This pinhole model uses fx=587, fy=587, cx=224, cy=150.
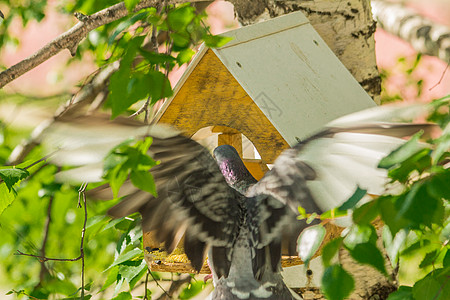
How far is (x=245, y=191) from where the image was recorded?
137 centimetres

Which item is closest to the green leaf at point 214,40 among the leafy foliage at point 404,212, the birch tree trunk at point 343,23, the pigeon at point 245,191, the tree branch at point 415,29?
the pigeon at point 245,191

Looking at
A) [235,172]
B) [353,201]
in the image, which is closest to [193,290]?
[235,172]

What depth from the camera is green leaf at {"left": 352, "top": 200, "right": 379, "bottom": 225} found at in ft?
2.23

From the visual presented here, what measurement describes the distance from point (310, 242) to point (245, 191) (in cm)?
66

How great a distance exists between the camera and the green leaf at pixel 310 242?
697 mm

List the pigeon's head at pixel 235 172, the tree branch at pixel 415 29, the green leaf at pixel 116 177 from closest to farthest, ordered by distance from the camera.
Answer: the green leaf at pixel 116 177
the pigeon's head at pixel 235 172
the tree branch at pixel 415 29

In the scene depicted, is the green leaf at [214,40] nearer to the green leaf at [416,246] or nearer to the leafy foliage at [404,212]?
the leafy foliage at [404,212]

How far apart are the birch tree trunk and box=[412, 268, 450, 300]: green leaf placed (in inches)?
36.3

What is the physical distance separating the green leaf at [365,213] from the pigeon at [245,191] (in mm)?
201

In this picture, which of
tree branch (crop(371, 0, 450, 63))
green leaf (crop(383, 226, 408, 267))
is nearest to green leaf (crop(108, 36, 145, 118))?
green leaf (crop(383, 226, 408, 267))

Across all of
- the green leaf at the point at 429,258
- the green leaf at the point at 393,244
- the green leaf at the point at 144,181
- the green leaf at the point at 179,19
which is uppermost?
the green leaf at the point at 179,19

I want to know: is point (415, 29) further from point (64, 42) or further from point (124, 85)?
point (124, 85)

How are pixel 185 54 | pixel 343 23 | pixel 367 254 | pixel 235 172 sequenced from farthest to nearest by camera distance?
pixel 343 23 < pixel 235 172 < pixel 185 54 < pixel 367 254

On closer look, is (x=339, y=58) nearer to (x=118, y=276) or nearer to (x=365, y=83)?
(x=365, y=83)
